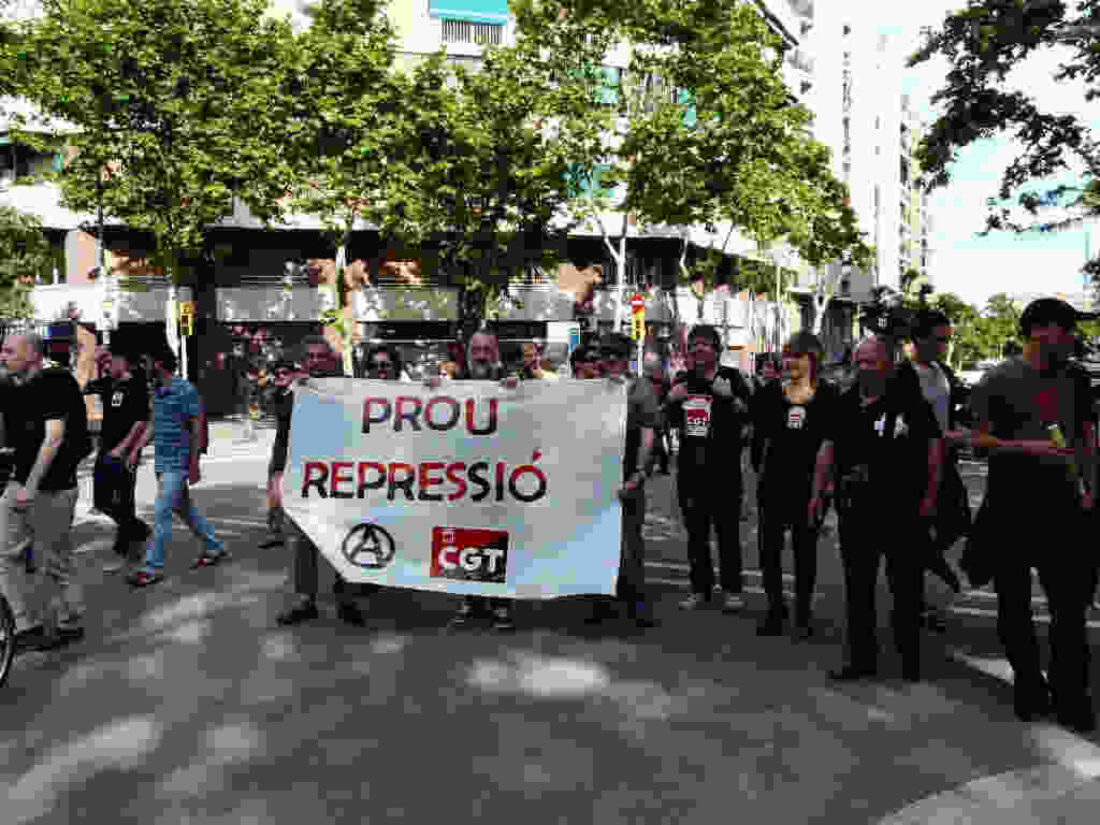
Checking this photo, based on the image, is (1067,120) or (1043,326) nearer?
(1043,326)

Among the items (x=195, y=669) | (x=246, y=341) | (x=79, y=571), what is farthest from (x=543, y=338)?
(x=195, y=669)

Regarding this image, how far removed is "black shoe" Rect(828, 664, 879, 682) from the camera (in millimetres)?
5250

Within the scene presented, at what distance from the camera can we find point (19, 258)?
28359mm

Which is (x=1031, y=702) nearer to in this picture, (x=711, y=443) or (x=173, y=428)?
(x=711, y=443)

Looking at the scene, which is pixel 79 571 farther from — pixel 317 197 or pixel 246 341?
pixel 246 341

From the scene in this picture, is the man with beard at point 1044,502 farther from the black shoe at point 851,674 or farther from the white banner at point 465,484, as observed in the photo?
the white banner at point 465,484

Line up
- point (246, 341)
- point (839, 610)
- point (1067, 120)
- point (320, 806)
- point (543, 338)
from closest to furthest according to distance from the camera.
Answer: point (320, 806)
point (839, 610)
point (1067, 120)
point (246, 341)
point (543, 338)

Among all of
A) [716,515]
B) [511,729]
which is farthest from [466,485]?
[511,729]

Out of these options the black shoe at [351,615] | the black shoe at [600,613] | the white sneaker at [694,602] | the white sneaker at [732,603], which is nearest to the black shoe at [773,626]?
the white sneaker at [732,603]

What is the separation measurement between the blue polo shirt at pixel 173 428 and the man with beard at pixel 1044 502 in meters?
5.75

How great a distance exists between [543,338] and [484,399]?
3483 cm

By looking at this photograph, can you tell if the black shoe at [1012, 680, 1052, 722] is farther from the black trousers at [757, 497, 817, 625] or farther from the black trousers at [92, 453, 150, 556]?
the black trousers at [92, 453, 150, 556]

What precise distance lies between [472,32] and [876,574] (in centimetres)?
3944

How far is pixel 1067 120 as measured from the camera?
1170 cm
